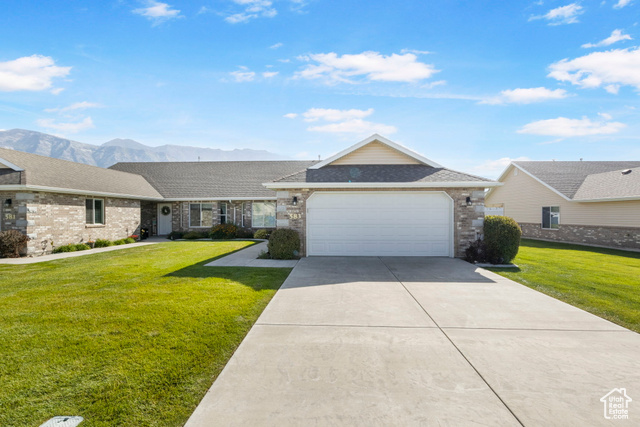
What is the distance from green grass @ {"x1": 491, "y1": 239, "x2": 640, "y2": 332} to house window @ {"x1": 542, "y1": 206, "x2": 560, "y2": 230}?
6921 millimetres

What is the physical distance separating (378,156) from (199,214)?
13438 mm

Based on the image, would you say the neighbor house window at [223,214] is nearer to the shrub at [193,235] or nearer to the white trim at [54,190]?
the shrub at [193,235]

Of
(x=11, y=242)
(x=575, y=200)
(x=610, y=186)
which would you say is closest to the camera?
(x=11, y=242)

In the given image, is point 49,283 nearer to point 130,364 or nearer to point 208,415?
point 130,364

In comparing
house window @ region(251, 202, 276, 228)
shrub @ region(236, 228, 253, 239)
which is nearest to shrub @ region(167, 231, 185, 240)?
shrub @ region(236, 228, 253, 239)

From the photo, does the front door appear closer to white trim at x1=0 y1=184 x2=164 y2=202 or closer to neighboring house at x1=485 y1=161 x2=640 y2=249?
white trim at x1=0 y1=184 x2=164 y2=202

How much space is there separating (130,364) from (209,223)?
669 inches

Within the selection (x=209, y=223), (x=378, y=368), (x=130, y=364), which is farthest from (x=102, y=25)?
(x=378, y=368)

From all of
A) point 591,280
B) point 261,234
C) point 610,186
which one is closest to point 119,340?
point 591,280

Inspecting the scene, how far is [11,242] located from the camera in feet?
36.6

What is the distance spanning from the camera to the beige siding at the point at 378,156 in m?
12.3

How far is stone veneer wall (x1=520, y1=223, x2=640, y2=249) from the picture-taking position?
14414mm

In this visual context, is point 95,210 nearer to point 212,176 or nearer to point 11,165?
point 11,165

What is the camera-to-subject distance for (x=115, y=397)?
2.86 meters
